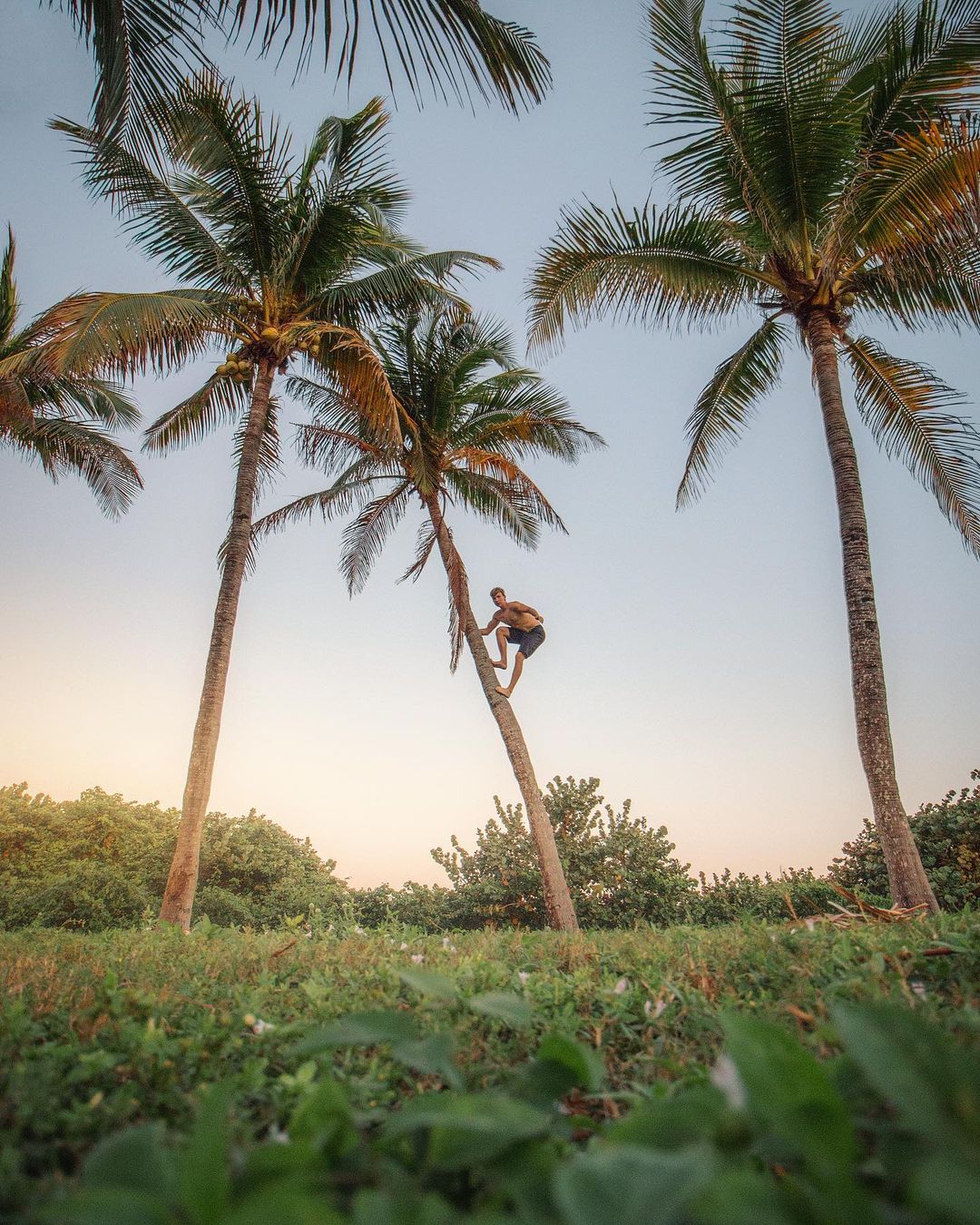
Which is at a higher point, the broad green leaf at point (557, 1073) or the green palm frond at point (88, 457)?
the green palm frond at point (88, 457)

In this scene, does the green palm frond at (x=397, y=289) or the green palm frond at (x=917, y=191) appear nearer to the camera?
the green palm frond at (x=917, y=191)

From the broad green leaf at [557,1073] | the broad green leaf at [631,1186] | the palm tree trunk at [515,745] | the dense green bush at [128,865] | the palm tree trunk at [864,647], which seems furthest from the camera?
the dense green bush at [128,865]

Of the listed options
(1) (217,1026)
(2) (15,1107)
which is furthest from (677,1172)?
(1) (217,1026)

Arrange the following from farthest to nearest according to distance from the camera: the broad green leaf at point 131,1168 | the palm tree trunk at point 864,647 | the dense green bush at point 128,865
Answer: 1. the dense green bush at point 128,865
2. the palm tree trunk at point 864,647
3. the broad green leaf at point 131,1168

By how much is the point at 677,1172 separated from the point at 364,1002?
1972 mm

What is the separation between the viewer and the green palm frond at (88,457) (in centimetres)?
1433

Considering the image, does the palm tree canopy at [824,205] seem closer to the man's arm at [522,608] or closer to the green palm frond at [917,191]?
the green palm frond at [917,191]

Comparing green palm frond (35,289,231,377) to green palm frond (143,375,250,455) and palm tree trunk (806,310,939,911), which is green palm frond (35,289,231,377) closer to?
green palm frond (143,375,250,455)

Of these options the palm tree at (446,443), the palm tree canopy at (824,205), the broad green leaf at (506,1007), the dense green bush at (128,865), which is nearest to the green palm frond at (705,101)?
the palm tree canopy at (824,205)

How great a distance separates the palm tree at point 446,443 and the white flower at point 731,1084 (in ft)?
34.3

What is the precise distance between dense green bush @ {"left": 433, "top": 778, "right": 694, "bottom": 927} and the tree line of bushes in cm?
3

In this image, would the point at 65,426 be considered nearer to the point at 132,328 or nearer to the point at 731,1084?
the point at 132,328

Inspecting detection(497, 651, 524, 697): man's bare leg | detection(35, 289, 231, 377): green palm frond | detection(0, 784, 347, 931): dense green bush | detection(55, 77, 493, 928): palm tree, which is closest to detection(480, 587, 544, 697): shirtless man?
detection(497, 651, 524, 697): man's bare leg

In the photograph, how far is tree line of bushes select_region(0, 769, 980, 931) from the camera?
14578mm
